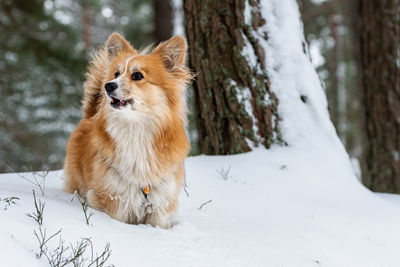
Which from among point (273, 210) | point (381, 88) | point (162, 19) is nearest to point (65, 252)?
point (273, 210)

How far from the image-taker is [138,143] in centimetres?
291

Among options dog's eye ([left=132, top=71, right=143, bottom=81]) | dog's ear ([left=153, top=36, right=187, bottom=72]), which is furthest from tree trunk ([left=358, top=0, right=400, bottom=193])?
dog's eye ([left=132, top=71, right=143, bottom=81])

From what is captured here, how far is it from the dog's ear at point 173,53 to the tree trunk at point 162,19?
19.9 ft

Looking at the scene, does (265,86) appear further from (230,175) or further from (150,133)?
(150,133)

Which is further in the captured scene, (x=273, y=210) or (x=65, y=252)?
(x=273, y=210)

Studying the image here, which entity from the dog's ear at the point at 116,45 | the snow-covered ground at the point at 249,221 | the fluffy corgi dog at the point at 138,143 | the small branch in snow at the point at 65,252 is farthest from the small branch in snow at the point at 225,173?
the small branch in snow at the point at 65,252

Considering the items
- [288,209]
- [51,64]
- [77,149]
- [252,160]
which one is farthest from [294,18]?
[51,64]

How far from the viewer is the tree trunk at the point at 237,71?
13.2ft

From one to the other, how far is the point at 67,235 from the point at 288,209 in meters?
1.88

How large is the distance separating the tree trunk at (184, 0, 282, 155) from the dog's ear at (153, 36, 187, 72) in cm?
70

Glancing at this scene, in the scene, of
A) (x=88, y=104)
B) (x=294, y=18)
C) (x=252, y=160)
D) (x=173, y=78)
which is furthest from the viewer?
(x=294, y=18)

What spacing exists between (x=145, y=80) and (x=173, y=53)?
1.40 ft

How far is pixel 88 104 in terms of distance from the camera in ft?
11.5

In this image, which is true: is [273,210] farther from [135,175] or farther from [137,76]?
[137,76]
